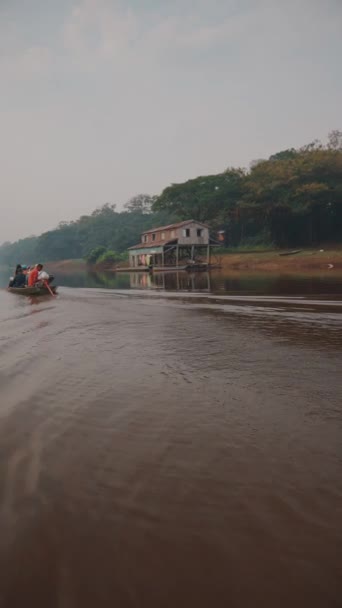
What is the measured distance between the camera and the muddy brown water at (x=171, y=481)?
1823mm

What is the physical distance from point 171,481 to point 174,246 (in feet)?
143

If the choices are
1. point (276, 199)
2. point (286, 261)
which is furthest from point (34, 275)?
point (276, 199)

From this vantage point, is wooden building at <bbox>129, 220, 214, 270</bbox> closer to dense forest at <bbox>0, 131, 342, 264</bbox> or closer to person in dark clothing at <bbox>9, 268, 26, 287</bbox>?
dense forest at <bbox>0, 131, 342, 264</bbox>

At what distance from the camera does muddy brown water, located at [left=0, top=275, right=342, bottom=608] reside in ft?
5.98

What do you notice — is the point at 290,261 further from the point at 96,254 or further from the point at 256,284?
the point at 96,254

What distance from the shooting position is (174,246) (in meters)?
45.3

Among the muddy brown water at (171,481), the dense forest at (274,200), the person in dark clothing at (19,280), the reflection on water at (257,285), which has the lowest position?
the muddy brown water at (171,481)

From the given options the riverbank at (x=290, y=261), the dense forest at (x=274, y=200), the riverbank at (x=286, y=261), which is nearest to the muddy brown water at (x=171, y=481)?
the riverbank at (x=286, y=261)

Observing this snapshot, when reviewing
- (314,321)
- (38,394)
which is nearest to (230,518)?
(38,394)

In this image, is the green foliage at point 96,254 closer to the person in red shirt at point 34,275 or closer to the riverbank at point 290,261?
the riverbank at point 290,261

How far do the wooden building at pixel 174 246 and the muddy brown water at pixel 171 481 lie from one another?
37.3m

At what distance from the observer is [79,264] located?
81.4m

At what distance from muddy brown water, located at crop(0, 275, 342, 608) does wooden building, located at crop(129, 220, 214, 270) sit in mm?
37292

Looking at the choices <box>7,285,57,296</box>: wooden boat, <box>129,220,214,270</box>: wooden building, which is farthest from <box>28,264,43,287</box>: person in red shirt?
<box>129,220,214,270</box>: wooden building
